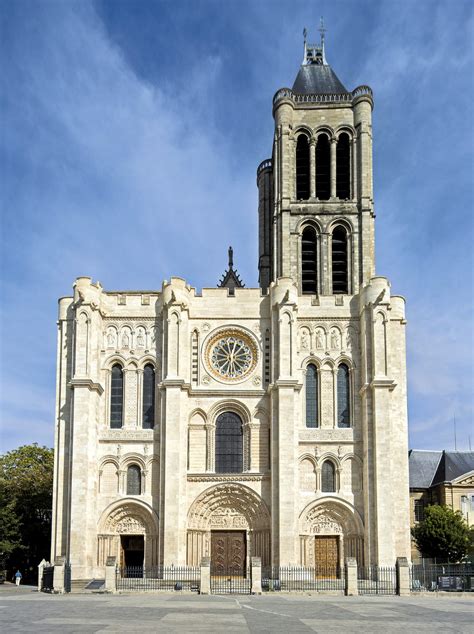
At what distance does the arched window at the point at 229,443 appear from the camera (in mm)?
39562

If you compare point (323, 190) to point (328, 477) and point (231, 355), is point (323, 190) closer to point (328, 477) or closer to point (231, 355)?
point (231, 355)

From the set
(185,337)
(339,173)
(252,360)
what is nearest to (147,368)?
(185,337)

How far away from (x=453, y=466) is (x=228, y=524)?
28.1 meters

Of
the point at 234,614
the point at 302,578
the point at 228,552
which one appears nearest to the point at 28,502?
the point at 228,552

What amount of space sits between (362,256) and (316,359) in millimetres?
6989

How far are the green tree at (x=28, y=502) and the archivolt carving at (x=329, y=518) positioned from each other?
52.3 ft

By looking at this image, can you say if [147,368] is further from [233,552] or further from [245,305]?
[233,552]

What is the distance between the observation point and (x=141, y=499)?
38.5m

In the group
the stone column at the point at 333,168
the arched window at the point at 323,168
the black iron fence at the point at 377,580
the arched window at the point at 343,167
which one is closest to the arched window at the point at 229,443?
the black iron fence at the point at 377,580

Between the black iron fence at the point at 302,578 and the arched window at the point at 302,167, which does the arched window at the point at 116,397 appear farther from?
the arched window at the point at 302,167

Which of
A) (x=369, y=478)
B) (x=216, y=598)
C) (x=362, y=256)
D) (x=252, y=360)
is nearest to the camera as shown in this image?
(x=216, y=598)

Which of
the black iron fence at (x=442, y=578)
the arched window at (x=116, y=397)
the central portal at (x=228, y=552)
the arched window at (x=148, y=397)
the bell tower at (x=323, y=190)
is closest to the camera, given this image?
the black iron fence at (x=442, y=578)

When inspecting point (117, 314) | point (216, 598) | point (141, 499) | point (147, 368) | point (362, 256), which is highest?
point (362, 256)

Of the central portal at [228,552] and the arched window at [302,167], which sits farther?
the arched window at [302,167]
